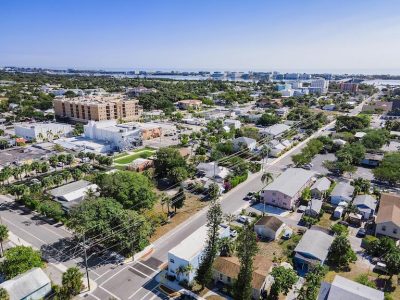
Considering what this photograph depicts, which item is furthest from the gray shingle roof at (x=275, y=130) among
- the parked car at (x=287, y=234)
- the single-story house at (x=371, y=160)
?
Result: the parked car at (x=287, y=234)

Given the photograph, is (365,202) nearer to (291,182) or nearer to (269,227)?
(291,182)

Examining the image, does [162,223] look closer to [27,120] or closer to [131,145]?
[131,145]

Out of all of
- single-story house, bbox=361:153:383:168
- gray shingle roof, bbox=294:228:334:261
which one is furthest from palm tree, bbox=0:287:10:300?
single-story house, bbox=361:153:383:168

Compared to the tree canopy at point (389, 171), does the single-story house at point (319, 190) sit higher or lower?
lower

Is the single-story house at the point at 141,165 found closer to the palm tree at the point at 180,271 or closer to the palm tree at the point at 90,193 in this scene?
the palm tree at the point at 90,193

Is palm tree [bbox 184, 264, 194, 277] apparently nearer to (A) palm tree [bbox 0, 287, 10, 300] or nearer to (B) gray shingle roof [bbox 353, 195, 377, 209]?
(A) palm tree [bbox 0, 287, 10, 300]

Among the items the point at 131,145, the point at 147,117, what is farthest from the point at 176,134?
the point at 147,117
